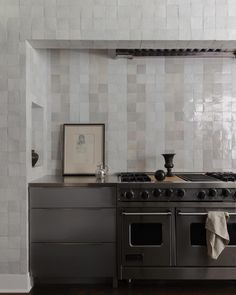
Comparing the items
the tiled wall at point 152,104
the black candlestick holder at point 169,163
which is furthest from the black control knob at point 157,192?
the tiled wall at point 152,104

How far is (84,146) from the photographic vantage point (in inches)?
139

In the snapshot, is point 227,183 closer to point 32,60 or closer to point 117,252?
point 117,252

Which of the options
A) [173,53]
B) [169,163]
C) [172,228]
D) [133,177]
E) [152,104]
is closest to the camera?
[172,228]

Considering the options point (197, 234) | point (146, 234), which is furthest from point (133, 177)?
point (197, 234)

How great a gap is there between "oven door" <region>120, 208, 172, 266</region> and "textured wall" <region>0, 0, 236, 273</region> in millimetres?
869

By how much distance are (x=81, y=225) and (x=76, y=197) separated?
236mm

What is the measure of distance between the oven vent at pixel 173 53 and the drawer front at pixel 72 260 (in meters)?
1.83

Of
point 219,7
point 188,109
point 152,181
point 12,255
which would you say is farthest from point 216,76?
point 12,255

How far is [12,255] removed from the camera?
2895 mm

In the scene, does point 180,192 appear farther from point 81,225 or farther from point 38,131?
point 38,131

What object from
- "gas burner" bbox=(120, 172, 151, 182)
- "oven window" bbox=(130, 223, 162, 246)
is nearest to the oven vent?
"gas burner" bbox=(120, 172, 151, 182)

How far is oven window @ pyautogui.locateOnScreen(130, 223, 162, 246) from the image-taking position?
288cm

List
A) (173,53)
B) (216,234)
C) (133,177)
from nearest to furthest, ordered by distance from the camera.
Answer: (216,234) → (133,177) → (173,53)

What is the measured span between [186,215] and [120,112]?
1276mm
